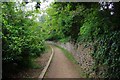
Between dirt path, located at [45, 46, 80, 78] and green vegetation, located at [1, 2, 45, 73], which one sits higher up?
green vegetation, located at [1, 2, 45, 73]

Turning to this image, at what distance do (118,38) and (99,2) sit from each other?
360 cm

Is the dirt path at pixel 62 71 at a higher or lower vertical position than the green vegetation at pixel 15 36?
lower

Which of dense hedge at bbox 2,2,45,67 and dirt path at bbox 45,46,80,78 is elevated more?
dense hedge at bbox 2,2,45,67

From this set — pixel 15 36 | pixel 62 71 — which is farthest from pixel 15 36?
pixel 62 71

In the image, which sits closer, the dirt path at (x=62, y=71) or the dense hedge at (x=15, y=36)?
the dense hedge at (x=15, y=36)

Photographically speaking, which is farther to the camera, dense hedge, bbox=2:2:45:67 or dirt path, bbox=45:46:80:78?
dirt path, bbox=45:46:80:78

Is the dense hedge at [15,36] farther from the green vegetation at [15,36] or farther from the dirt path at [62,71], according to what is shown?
the dirt path at [62,71]

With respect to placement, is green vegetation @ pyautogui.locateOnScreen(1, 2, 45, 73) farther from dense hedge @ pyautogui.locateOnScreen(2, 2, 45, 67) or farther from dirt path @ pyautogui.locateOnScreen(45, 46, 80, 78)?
dirt path @ pyautogui.locateOnScreen(45, 46, 80, 78)

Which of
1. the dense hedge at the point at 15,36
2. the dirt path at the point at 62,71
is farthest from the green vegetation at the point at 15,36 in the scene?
the dirt path at the point at 62,71

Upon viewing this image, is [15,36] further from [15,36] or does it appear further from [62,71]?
[62,71]

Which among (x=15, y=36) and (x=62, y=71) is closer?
(x=15, y=36)

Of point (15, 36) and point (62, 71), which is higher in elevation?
point (15, 36)

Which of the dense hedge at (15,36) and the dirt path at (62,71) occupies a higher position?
the dense hedge at (15,36)


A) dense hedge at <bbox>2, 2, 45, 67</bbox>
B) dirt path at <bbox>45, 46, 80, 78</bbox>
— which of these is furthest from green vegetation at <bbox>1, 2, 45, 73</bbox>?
dirt path at <bbox>45, 46, 80, 78</bbox>
